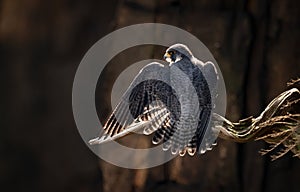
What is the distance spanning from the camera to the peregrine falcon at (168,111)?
3.71 metres

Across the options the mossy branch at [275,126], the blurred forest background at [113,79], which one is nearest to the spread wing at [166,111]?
the mossy branch at [275,126]

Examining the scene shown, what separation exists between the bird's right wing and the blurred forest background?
1972mm

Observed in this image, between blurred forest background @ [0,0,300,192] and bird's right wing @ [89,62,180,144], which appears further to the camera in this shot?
blurred forest background @ [0,0,300,192]

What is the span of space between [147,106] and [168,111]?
13 centimetres

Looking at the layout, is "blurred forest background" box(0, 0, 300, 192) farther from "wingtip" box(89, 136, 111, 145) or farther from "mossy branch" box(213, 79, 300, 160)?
"wingtip" box(89, 136, 111, 145)

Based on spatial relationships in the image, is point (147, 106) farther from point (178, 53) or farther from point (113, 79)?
point (113, 79)

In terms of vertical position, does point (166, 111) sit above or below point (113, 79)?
below

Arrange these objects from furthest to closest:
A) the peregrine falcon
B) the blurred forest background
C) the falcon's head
A: the blurred forest background
the falcon's head
the peregrine falcon

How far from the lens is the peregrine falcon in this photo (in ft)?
12.2

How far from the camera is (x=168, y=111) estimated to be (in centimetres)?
383

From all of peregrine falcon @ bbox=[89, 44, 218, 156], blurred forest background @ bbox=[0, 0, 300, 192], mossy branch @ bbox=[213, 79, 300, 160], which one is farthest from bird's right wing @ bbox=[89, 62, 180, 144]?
blurred forest background @ bbox=[0, 0, 300, 192]

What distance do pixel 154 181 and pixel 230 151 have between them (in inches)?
25.0

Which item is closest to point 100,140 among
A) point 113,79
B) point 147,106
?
point 147,106

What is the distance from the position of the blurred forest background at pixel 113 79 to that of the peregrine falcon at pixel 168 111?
187cm
